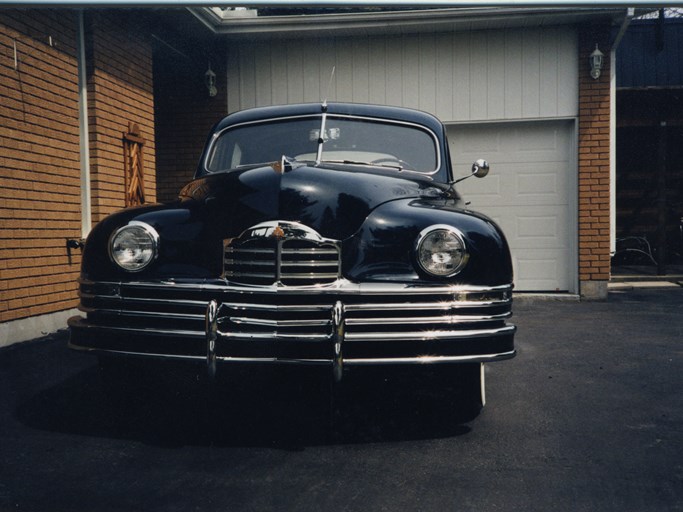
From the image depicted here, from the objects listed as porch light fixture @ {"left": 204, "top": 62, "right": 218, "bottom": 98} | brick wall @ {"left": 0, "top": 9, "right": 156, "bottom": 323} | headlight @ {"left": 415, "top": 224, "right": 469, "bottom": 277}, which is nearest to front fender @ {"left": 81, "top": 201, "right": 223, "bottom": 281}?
headlight @ {"left": 415, "top": 224, "right": 469, "bottom": 277}

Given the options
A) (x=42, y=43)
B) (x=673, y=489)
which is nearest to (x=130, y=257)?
(x=673, y=489)

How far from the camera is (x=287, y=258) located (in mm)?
2963

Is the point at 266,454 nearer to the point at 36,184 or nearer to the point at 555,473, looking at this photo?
the point at 555,473

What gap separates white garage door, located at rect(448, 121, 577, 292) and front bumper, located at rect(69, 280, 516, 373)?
5781mm

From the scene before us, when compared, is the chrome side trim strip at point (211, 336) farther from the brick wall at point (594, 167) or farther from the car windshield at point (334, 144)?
the brick wall at point (594, 167)

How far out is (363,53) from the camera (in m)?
8.72

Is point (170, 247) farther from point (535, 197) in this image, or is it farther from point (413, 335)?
point (535, 197)

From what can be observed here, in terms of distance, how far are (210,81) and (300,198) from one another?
20.7 ft

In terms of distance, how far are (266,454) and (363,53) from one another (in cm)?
695

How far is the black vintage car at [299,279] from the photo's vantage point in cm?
289

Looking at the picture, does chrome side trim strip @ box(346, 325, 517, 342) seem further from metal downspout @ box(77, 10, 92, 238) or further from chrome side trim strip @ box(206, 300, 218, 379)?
metal downspout @ box(77, 10, 92, 238)

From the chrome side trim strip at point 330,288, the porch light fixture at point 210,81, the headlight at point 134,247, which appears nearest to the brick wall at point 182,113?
the porch light fixture at point 210,81

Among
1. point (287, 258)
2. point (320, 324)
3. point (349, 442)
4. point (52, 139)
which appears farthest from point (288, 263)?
point (52, 139)

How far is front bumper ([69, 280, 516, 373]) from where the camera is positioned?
2.88 meters
